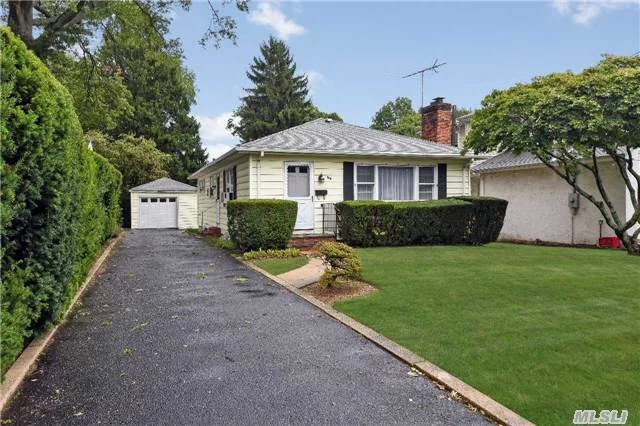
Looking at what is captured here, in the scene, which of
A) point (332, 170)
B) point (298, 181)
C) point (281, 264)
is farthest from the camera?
point (332, 170)

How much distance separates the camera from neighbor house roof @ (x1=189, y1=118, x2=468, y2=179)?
12.9m

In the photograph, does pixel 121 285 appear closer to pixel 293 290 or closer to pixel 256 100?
pixel 293 290

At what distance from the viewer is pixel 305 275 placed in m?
8.34

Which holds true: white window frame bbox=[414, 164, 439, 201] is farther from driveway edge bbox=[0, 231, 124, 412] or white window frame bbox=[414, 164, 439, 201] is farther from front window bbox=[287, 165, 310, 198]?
driveway edge bbox=[0, 231, 124, 412]

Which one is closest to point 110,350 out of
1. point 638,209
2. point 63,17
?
point 638,209

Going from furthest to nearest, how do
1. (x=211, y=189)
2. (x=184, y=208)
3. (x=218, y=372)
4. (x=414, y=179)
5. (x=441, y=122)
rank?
(x=184, y=208)
(x=211, y=189)
(x=441, y=122)
(x=414, y=179)
(x=218, y=372)

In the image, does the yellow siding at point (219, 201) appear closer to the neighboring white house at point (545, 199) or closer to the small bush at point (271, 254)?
the small bush at point (271, 254)

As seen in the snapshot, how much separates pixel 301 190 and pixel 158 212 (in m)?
16.0

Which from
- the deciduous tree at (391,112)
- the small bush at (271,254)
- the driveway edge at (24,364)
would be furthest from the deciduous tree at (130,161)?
the deciduous tree at (391,112)

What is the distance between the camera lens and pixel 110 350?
14.3 feet

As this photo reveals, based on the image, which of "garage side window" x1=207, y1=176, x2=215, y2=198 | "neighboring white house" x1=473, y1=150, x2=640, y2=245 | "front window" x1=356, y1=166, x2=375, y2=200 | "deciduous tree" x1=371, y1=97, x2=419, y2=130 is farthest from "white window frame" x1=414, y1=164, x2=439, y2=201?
"deciduous tree" x1=371, y1=97, x2=419, y2=130

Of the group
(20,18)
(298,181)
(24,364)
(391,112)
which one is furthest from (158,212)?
(391,112)

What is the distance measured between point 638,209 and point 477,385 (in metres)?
9.64

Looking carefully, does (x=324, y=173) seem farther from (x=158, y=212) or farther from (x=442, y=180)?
(x=158, y=212)
